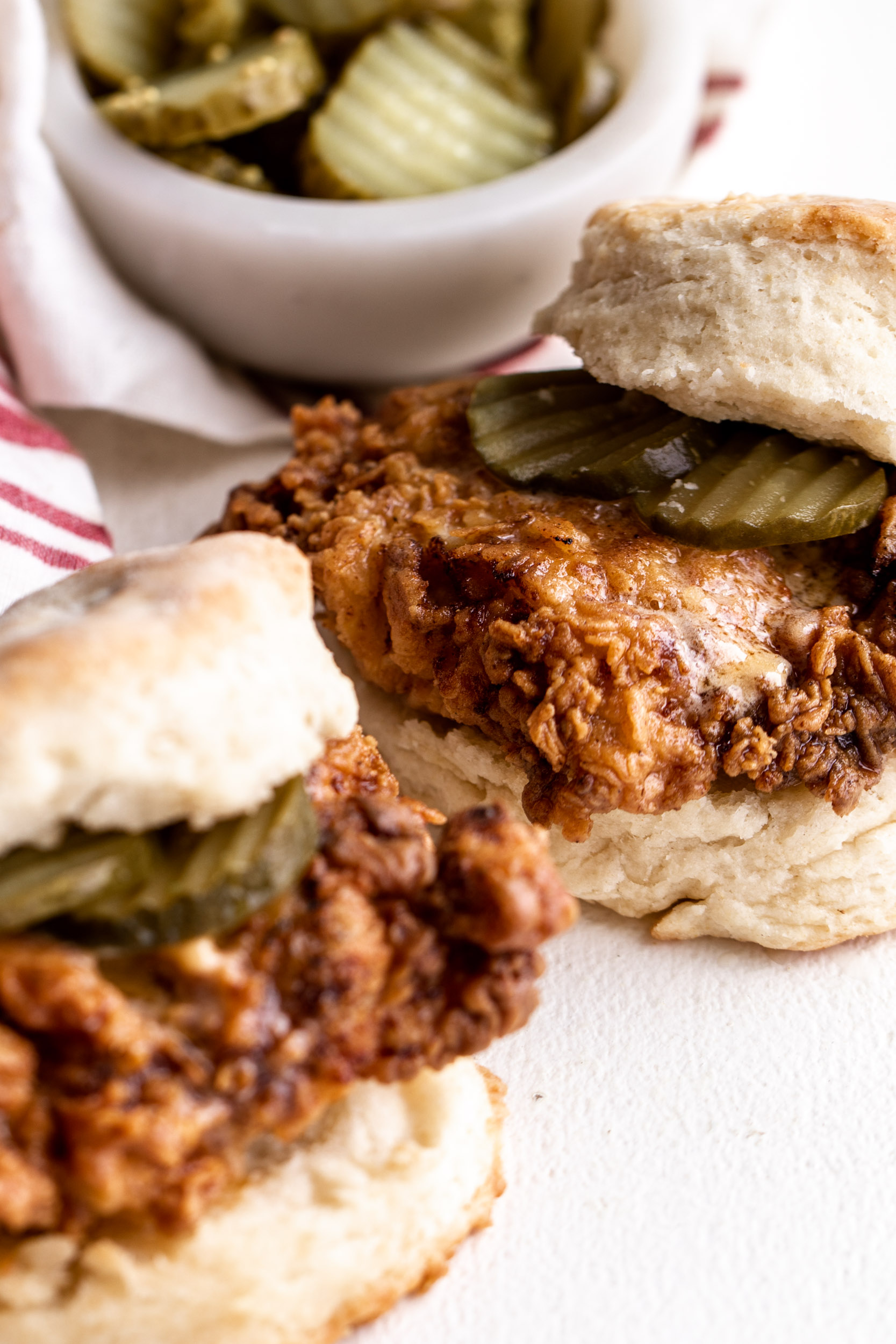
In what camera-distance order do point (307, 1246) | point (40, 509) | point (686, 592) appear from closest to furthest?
point (307, 1246)
point (686, 592)
point (40, 509)

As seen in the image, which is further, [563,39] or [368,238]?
[563,39]

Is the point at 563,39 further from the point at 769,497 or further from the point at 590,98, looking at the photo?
the point at 769,497

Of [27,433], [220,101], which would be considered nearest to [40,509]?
[27,433]

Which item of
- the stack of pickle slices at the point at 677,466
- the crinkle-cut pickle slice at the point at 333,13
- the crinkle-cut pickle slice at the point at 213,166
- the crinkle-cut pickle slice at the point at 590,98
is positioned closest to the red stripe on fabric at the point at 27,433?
the crinkle-cut pickle slice at the point at 213,166

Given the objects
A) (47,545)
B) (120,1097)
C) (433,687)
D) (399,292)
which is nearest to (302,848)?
(120,1097)

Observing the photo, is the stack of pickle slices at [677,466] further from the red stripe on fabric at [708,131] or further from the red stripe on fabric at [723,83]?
the red stripe on fabric at [723,83]

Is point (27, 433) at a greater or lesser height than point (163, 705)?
lesser

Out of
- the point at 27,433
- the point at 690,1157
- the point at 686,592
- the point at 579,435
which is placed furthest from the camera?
the point at 27,433

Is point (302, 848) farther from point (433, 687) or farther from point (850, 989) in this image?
point (850, 989)
